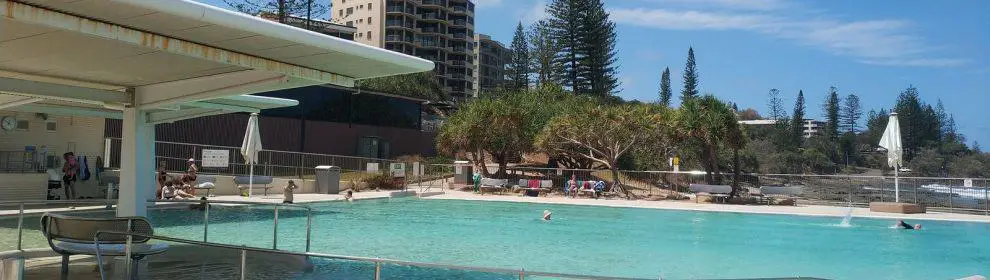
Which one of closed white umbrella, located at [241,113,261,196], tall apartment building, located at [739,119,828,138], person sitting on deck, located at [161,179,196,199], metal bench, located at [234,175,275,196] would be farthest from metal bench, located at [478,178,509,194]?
person sitting on deck, located at [161,179,196,199]

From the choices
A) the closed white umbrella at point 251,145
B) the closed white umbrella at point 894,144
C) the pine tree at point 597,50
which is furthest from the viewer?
the pine tree at point 597,50

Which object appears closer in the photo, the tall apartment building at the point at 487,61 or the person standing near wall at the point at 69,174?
the person standing near wall at the point at 69,174

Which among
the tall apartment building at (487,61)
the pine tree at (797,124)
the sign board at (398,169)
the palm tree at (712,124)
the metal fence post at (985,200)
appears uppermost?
the tall apartment building at (487,61)

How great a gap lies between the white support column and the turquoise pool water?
97.6 inches

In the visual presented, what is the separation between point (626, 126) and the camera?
94.1 feet

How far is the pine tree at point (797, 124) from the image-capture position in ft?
311

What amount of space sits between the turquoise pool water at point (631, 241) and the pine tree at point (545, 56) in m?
42.2

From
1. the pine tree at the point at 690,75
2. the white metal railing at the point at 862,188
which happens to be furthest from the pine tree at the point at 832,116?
the white metal railing at the point at 862,188

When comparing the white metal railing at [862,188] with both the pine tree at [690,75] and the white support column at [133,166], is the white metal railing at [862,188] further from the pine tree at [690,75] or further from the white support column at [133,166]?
the pine tree at [690,75]

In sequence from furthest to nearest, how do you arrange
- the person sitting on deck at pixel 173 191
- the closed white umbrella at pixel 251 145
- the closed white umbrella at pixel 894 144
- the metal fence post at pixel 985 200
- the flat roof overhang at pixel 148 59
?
the closed white umbrella at pixel 894 144, the metal fence post at pixel 985 200, the closed white umbrella at pixel 251 145, the person sitting on deck at pixel 173 191, the flat roof overhang at pixel 148 59

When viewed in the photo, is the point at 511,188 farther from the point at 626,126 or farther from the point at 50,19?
the point at 50,19

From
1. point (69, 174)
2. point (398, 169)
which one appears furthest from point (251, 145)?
point (398, 169)

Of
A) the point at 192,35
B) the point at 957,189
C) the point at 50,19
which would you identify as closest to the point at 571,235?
the point at 192,35

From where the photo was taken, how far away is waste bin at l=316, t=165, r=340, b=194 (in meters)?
24.1
